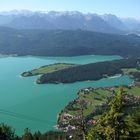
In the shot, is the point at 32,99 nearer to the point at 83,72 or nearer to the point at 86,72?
the point at 83,72

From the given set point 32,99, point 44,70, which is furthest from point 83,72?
point 32,99

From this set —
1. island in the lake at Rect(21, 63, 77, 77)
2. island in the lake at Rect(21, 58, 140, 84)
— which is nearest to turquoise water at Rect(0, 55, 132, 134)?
island in the lake at Rect(21, 58, 140, 84)

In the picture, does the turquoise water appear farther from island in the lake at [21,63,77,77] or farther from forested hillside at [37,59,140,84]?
island in the lake at [21,63,77,77]

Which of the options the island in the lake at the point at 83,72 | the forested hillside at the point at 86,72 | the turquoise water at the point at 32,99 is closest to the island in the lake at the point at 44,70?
the island in the lake at the point at 83,72

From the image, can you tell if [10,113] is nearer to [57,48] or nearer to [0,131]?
[0,131]

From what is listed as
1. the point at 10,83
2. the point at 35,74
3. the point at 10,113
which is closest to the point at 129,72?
the point at 35,74

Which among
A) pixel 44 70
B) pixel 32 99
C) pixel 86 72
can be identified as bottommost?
pixel 32 99
